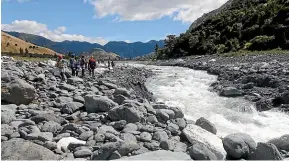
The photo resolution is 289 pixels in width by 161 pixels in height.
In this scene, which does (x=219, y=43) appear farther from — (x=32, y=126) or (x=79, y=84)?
(x=32, y=126)

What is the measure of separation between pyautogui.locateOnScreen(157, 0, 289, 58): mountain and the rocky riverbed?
59.7m

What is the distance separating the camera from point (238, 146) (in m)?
10.6

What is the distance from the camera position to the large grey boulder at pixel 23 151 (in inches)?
357

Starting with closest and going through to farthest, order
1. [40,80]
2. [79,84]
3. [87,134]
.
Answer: [87,134], [40,80], [79,84]

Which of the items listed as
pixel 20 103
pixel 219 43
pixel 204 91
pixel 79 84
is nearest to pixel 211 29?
pixel 219 43

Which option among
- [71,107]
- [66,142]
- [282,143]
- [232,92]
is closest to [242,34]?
[232,92]

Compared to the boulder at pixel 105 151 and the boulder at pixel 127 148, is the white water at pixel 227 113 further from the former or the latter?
the boulder at pixel 105 151

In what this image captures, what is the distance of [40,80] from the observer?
21266 millimetres

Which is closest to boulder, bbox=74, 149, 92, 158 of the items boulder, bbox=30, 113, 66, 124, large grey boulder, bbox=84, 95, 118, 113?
boulder, bbox=30, 113, 66, 124

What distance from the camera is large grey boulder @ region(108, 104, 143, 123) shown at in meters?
13.3

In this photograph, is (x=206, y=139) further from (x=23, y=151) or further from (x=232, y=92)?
(x=232, y=92)

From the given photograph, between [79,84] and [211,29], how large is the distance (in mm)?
93015

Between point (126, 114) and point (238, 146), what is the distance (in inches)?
174

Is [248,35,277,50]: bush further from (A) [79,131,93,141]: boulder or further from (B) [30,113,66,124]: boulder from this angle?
(A) [79,131,93,141]: boulder
